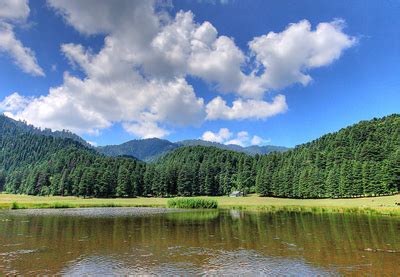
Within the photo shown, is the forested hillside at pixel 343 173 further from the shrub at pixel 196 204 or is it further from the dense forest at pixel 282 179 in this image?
the shrub at pixel 196 204

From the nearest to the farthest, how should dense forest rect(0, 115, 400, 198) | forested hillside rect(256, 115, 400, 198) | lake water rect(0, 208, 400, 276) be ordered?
lake water rect(0, 208, 400, 276)
forested hillside rect(256, 115, 400, 198)
dense forest rect(0, 115, 400, 198)

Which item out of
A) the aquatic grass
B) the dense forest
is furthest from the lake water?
the dense forest

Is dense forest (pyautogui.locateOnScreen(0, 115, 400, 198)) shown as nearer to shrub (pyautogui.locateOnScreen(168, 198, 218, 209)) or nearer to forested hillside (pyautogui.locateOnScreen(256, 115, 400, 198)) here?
forested hillside (pyautogui.locateOnScreen(256, 115, 400, 198))

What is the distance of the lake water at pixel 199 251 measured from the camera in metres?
24.0

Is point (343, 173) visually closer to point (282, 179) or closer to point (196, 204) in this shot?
point (282, 179)

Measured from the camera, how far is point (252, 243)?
116 feet

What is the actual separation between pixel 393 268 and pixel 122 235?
28.6 meters

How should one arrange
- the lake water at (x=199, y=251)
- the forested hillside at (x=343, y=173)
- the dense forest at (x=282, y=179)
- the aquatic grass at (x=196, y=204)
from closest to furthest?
the lake water at (x=199, y=251), the aquatic grass at (x=196, y=204), the forested hillside at (x=343, y=173), the dense forest at (x=282, y=179)

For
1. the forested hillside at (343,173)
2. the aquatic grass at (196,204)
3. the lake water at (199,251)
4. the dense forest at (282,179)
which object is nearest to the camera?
the lake water at (199,251)

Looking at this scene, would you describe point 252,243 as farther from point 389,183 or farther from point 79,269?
point 389,183

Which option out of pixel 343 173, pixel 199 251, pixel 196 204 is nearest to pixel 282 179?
pixel 343 173

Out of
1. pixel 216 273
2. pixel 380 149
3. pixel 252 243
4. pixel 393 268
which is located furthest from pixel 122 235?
pixel 380 149

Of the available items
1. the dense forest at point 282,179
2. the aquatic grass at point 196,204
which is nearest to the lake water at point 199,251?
the aquatic grass at point 196,204

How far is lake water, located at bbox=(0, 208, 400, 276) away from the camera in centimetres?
2398
